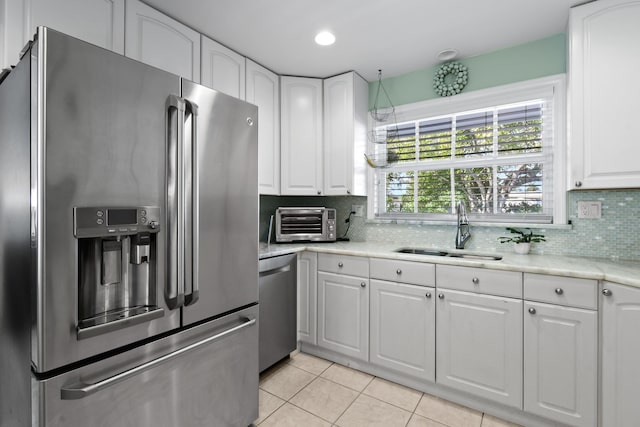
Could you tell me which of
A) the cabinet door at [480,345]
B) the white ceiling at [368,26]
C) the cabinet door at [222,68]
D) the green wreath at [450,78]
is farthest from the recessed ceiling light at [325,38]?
the cabinet door at [480,345]

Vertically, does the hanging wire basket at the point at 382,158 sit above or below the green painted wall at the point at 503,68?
below

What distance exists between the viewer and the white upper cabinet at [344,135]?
275 centimetres

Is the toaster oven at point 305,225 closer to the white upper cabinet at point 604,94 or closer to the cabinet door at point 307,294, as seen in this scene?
the cabinet door at point 307,294

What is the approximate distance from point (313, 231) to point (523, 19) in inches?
81.6

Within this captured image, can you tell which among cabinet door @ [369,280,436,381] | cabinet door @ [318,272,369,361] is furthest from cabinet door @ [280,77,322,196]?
cabinet door @ [369,280,436,381]

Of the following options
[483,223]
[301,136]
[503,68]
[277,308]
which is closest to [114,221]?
[277,308]

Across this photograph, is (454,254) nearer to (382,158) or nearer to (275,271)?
(382,158)

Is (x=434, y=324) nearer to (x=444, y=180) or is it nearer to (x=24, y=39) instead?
(x=444, y=180)

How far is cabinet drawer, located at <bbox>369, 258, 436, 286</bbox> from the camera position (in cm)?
203

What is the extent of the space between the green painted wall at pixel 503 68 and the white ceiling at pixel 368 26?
58 millimetres

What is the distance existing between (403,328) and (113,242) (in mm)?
1758

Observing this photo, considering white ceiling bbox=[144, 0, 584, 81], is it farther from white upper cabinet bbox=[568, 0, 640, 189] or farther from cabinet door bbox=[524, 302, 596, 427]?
cabinet door bbox=[524, 302, 596, 427]

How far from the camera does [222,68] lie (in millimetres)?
2297

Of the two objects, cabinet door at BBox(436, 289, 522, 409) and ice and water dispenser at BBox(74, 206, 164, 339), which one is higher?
ice and water dispenser at BBox(74, 206, 164, 339)
